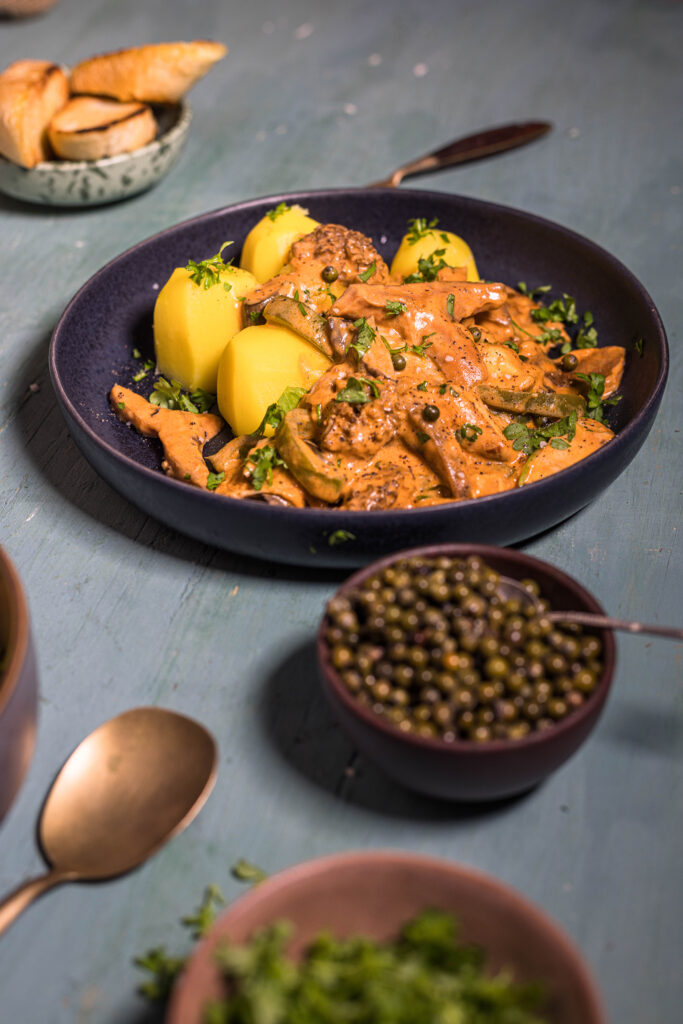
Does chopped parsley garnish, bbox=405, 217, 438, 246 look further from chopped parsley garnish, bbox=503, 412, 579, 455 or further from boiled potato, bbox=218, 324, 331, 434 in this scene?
chopped parsley garnish, bbox=503, 412, 579, 455

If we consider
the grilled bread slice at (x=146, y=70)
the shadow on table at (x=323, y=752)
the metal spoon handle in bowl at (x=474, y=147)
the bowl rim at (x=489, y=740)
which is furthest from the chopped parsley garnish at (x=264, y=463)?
the grilled bread slice at (x=146, y=70)

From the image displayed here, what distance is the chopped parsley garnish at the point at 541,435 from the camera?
7.63 feet

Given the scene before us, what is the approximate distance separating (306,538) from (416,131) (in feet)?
9.44

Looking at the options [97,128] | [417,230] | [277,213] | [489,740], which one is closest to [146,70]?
[97,128]

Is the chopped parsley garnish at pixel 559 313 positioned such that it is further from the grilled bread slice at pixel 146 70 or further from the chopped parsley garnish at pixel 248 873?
the chopped parsley garnish at pixel 248 873

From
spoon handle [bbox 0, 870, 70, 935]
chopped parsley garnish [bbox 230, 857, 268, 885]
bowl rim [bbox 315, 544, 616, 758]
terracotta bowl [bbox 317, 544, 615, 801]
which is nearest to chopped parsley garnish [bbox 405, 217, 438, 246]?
bowl rim [bbox 315, 544, 616, 758]

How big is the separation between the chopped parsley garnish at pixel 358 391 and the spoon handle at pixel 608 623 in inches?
31.5

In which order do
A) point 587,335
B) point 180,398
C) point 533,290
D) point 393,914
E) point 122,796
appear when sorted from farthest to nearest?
1. point 533,290
2. point 587,335
3. point 180,398
4. point 122,796
5. point 393,914

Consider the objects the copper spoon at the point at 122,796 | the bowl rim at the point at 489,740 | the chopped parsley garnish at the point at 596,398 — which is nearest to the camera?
→ the bowl rim at the point at 489,740

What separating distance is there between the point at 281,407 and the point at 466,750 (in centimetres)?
112

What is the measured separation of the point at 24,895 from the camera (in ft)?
5.11

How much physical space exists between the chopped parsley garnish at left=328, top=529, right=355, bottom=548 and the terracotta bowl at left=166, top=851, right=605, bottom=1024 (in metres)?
0.75

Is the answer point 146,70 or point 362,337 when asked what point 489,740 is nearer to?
point 362,337

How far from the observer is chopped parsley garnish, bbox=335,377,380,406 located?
225 centimetres
